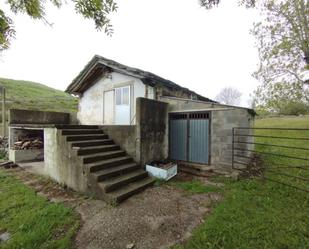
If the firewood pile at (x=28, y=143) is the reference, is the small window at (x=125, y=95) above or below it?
above

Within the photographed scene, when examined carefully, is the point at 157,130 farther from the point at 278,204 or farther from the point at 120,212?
the point at 278,204

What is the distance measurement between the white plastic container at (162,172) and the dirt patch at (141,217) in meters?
0.47

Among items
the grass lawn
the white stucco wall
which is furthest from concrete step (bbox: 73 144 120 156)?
the grass lawn

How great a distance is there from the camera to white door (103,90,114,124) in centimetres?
870

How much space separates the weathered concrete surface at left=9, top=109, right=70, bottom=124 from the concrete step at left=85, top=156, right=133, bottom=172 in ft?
20.8

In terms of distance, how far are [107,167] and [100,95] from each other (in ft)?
18.9

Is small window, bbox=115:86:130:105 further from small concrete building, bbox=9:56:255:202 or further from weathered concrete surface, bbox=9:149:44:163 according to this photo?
weathered concrete surface, bbox=9:149:44:163

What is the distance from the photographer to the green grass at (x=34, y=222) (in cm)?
253

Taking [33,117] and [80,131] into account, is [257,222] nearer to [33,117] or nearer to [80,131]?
[80,131]

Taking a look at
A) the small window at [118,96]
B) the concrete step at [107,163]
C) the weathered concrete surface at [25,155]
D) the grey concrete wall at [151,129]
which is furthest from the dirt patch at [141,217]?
the small window at [118,96]

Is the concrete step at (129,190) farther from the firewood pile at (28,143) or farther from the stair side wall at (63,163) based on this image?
the firewood pile at (28,143)

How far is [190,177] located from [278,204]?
244cm

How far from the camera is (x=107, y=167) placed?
4594 mm

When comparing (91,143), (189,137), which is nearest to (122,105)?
(91,143)
